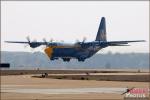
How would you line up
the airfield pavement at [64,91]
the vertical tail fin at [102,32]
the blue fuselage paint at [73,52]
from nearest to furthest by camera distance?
the airfield pavement at [64,91] < the blue fuselage paint at [73,52] < the vertical tail fin at [102,32]

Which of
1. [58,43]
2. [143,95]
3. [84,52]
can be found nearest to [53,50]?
[58,43]

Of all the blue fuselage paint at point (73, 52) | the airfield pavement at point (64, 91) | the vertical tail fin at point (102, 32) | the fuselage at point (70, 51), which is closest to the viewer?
the airfield pavement at point (64, 91)

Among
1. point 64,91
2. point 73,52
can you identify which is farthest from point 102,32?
point 64,91

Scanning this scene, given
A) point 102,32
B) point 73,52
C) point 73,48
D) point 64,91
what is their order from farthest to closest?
point 102,32
point 73,52
point 73,48
point 64,91

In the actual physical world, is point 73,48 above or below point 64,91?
above

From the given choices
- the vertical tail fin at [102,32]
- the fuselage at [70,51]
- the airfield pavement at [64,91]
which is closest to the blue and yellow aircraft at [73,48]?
the fuselage at [70,51]

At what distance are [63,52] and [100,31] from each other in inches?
888

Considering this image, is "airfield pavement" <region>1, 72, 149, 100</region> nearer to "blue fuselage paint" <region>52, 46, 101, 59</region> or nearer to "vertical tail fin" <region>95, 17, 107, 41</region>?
"blue fuselage paint" <region>52, 46, 101, 59</region>

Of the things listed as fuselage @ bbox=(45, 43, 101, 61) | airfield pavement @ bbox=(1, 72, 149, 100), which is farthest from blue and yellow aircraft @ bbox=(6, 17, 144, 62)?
airfield pavement @ bbox=(1, 72, 149, 100)

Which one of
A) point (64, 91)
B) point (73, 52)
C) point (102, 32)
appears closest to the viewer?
point (64, 91)

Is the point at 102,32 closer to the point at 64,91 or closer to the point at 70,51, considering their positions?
the point at 70,51

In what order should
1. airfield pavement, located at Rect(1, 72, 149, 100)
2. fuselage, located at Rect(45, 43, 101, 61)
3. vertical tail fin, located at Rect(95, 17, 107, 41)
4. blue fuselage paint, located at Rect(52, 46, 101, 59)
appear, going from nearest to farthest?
airfield pavement, located at Rect(1, 72, 149, 100)
fuselage, located at Rect(45, 43, 101, 61)
blue fuselage paint, located at Rect(52, 46, 101, 59)
vertical tail fin, located at Rect(95, 17, 107, 41)

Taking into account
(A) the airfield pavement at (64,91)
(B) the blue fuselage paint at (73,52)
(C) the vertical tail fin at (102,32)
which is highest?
(C) the vertical tail fin at (102,32)

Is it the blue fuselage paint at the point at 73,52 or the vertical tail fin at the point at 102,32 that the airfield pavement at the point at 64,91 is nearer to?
the blue fuselage paint at the point at 73,52
